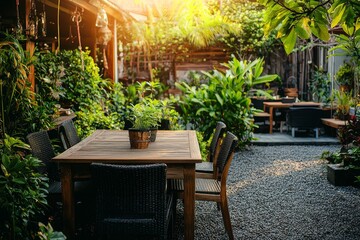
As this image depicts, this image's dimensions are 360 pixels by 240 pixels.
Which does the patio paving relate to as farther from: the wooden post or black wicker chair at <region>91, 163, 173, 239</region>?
black wicker chair at <region>91, 163, 173, 239</region>

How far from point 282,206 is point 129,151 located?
2153 mm

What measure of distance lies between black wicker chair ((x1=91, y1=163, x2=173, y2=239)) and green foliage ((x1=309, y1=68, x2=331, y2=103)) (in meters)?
9.60

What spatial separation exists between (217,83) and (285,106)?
312 centimetres

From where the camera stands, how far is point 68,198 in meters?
3.06

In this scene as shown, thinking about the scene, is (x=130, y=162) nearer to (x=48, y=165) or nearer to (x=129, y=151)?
(x=129, y=151)

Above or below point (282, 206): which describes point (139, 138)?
above

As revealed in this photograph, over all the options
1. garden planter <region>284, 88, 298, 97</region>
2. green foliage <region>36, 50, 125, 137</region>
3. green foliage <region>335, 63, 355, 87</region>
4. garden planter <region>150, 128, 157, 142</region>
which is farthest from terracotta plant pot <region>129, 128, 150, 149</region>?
garden planter <region>284, 88, 298, 97</region>

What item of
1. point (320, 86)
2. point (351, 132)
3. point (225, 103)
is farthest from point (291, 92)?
point (351, 132)

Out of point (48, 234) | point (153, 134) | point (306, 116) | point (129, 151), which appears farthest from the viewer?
point (306, 116)

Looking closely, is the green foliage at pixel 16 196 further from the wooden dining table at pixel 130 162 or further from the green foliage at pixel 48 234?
the wooden dining table at pixel 130 162

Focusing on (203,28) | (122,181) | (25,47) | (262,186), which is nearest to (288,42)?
(122,181)

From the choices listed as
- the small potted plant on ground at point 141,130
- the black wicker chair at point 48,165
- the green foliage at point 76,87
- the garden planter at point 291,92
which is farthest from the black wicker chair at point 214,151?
the garden planter at point 291,92

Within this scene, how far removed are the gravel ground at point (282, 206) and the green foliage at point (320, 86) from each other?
→ 511 cm

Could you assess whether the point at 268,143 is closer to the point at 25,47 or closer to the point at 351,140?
the point at 351,140
